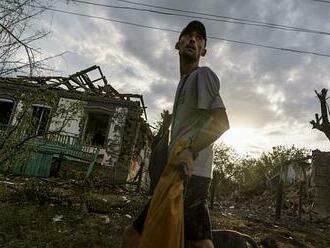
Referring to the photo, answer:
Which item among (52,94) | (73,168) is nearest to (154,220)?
(52,94)

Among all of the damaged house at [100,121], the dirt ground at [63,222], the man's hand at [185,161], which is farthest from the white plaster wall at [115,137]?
the man's hand at [185,161]

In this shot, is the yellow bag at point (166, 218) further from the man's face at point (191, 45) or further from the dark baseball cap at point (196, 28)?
the dark baseball cap at point (196, 28)

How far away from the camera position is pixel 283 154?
155 ft

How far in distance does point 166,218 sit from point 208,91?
0.78m

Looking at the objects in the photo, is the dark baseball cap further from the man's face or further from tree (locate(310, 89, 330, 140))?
tree (locate(310, 89, 330, 140))

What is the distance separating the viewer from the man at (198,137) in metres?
1.82

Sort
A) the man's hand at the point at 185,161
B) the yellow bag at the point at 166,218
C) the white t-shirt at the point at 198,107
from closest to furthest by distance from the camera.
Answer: the yellow bag at the point at 166,218, the man's hand at the point at 185,161, the white t-shirt at the point at 198,107

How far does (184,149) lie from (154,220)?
427mm

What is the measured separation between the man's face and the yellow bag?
0.91 metres

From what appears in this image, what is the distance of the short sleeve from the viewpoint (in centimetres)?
187

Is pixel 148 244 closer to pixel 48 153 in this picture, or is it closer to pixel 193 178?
pixel 193 178

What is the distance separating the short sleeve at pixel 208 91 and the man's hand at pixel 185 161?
299mm

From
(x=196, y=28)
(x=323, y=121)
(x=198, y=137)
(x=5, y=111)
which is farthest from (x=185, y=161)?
(x=5, y=111)

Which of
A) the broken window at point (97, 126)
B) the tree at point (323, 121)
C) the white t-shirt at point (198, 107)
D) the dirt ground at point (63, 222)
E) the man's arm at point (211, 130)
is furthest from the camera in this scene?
the broken window at point (97, 126)
